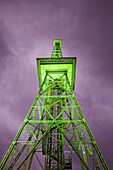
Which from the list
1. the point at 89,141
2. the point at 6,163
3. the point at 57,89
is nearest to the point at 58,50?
the point at 57,89

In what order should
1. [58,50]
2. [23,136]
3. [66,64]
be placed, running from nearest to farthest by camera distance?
[23,136], [66,64], [58,50]

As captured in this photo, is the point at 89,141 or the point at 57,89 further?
the point at 57,89

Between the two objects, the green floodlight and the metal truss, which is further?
the green floodlight

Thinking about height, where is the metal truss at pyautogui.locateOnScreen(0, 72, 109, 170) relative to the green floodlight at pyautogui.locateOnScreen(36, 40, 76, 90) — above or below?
below

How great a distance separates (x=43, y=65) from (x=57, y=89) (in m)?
3.77

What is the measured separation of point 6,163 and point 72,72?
11.9 m

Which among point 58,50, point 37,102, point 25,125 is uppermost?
point 58,50

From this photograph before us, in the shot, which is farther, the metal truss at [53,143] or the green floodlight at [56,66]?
the green floodlight at [56,66]

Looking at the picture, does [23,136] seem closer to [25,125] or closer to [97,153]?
[25,125]

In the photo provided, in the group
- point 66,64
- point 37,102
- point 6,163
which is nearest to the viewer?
point 6,163

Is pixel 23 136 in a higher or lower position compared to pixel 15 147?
higher

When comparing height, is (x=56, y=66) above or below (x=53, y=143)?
above

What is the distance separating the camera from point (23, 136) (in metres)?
11.2

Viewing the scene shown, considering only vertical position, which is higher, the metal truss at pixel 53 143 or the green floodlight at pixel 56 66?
the green floodlight at pixel 56 66
